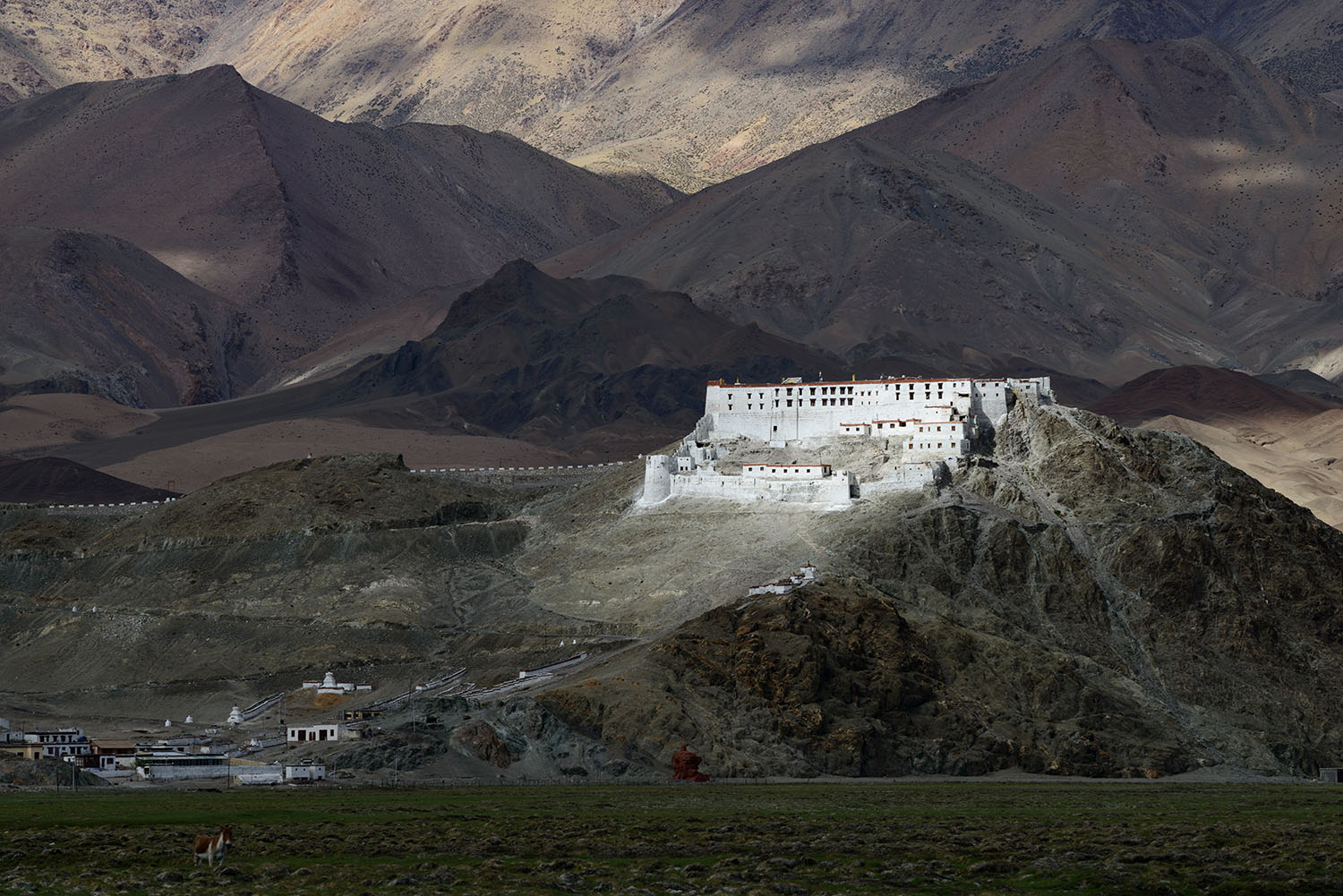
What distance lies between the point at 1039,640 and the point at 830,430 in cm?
3236

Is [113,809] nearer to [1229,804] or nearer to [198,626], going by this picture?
[1229,804]

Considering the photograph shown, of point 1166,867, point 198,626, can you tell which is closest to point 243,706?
point 198,626

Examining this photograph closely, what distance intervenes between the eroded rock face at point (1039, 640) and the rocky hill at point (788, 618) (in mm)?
179

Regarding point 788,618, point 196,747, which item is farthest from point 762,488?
point 196,747

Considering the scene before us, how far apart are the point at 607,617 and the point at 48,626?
44.4 m

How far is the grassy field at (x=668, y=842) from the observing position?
253ft

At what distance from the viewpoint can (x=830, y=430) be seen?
17600cm

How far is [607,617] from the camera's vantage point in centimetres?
15838

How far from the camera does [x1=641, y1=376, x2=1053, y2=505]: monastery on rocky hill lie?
548ft

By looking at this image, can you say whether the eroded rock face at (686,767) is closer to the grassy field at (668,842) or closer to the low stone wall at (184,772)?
the grassy field at (668,842)

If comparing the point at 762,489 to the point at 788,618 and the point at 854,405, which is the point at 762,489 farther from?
the point at 788,618

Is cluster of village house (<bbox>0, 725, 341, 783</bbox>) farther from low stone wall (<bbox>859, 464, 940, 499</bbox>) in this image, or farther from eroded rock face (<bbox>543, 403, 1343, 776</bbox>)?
low stone wall (<bbox>859, 464, 940, 499</bbox>)

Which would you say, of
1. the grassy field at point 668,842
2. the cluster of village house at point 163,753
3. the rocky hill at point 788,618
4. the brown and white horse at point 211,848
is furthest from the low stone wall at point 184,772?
the brown and white horse at point 211,848

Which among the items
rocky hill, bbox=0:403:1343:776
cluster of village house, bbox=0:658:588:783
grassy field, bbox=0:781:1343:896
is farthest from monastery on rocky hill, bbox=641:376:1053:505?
grassy field, bbox=0:781:1343:896
